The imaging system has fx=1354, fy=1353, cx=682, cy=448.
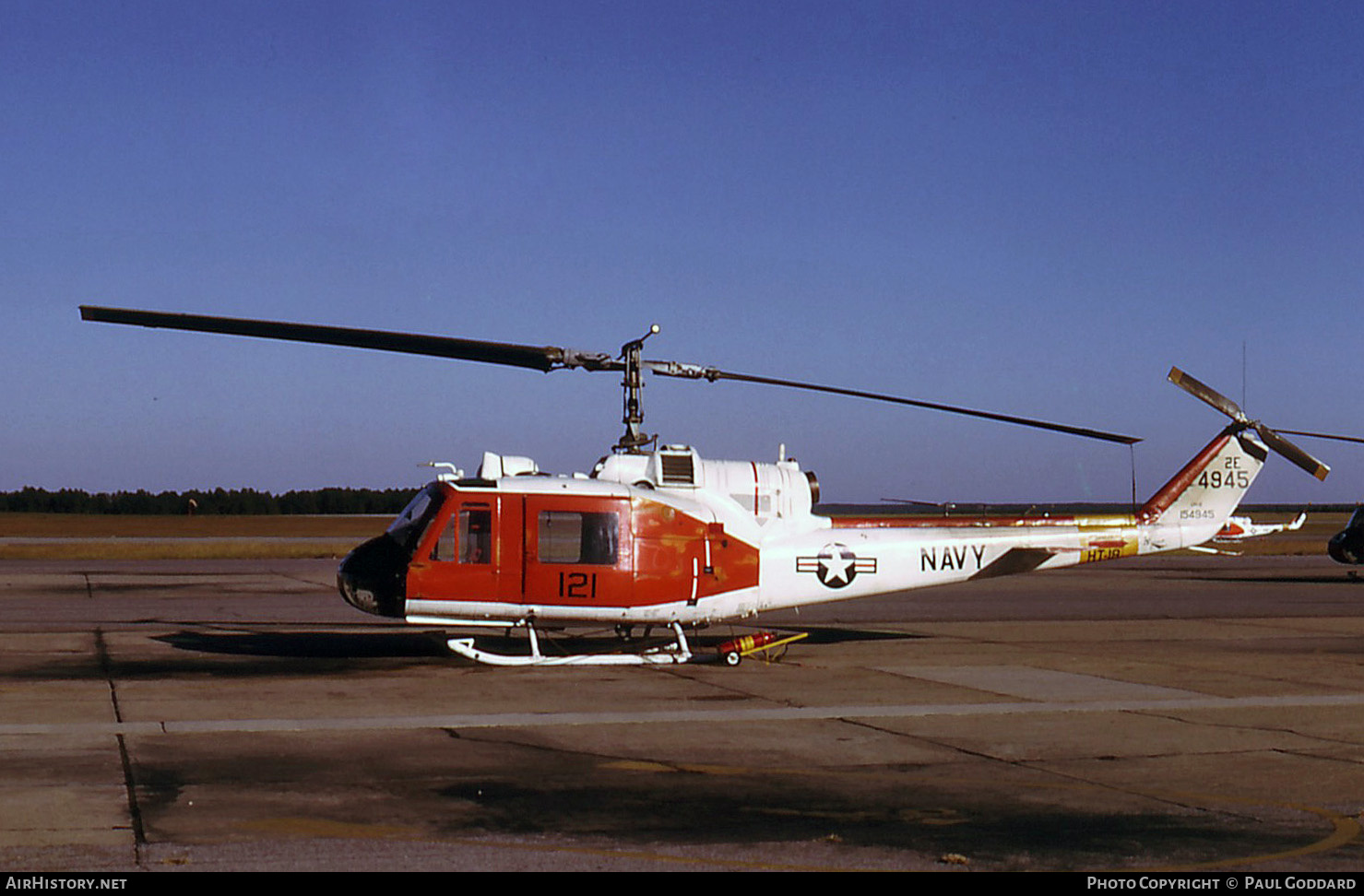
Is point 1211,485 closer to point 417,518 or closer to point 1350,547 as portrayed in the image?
point 417,518

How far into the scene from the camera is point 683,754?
1091 centimetres

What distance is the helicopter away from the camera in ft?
52.5

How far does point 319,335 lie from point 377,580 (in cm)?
379

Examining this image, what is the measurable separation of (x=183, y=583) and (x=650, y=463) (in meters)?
18.6

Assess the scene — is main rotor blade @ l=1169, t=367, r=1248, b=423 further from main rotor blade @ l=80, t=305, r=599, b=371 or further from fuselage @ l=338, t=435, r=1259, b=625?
main rotor blade @ l=80, t=305, r=599, b=371

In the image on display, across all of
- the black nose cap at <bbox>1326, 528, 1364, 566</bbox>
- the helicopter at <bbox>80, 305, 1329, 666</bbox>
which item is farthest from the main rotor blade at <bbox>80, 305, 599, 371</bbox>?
the black nose cap at <bbox>1326, 528, 1364, 566</bbox>

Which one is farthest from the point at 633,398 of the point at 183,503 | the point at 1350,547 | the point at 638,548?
the point at 183,503

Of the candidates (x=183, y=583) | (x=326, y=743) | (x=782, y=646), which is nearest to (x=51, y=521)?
(x=183, y=583)

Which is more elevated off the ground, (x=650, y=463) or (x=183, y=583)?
(x=650, y=463)

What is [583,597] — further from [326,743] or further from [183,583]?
[183,583]

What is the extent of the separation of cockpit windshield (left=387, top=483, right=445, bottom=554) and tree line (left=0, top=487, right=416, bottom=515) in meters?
84.5

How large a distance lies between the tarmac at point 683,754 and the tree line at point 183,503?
84.7 metres

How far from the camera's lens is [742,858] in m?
7.56

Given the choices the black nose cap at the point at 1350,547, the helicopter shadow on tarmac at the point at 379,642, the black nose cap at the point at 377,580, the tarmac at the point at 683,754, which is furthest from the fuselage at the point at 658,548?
the black nose cap at the point at 1350,547
